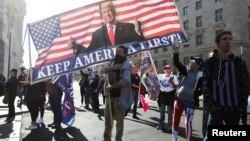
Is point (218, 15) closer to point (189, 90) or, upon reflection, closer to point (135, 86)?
point (135, 86)

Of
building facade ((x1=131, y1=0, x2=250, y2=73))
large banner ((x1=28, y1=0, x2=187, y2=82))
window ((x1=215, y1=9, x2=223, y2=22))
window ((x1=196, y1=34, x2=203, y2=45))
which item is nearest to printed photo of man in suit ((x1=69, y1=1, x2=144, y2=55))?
large banner ((x1=28, y1=0, x2=187, y2=82))

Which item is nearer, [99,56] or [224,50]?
[224,50]

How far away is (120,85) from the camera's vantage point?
563 centimetres

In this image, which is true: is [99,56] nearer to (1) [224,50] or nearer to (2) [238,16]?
(1) [224,50]

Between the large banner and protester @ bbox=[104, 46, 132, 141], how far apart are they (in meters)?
0.60

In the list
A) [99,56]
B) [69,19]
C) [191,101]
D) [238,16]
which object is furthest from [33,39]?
[238,16]

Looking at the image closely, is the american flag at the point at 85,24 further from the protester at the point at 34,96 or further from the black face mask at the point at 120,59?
the protester at the point at 34,96

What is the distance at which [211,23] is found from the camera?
49562 mm

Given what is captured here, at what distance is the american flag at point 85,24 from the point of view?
21.1 feet

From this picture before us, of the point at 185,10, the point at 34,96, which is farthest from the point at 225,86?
the point at 185,10

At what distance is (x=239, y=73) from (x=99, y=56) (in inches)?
115

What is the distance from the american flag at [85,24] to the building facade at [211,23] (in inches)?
1428

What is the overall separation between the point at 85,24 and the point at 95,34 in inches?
11.7

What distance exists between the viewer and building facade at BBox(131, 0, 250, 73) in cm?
4550
